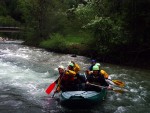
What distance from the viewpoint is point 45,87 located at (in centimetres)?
1495

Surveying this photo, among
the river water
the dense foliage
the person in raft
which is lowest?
the river water

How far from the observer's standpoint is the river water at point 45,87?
11.9 m

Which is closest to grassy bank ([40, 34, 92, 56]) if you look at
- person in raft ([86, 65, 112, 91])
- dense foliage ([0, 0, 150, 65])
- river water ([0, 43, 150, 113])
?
dense foliage ([0, 0, 150, 65])

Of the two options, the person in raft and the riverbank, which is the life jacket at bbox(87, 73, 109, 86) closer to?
the person in raft

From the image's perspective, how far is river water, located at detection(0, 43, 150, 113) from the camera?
467 inches

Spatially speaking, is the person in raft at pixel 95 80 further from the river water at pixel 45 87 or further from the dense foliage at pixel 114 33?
the dense foliage at pixel 114 33

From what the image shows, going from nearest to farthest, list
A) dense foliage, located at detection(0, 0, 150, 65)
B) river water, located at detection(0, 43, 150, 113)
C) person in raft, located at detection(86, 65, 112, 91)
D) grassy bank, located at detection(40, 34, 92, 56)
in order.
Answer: river water, located at detection(0, 43, 150, 113)
person in raft, located at detection(86, 65, 112, 91)
dense foliage, located at detection(0, 0, 150, 65)
grassy bank, located at detection(40, 34, 92, 56)

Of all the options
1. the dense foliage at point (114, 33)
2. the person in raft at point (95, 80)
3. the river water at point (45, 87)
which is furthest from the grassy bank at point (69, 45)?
the person in raft at point (95, 80)

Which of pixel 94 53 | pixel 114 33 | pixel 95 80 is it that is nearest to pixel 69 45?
pixel 94 53

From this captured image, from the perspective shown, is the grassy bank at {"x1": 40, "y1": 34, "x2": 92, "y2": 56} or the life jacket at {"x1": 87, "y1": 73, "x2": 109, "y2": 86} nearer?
the life jacket at {"x1": 87, "y1": 73, "x2": 109, "y2": 86}

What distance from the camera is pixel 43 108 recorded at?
38.5 ft

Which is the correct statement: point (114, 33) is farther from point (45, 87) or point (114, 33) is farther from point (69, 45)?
point (45, 87)

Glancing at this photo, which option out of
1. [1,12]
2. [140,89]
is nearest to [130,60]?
[140,89]

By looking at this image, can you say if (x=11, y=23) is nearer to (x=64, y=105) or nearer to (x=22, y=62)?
(x=22, y=62)
